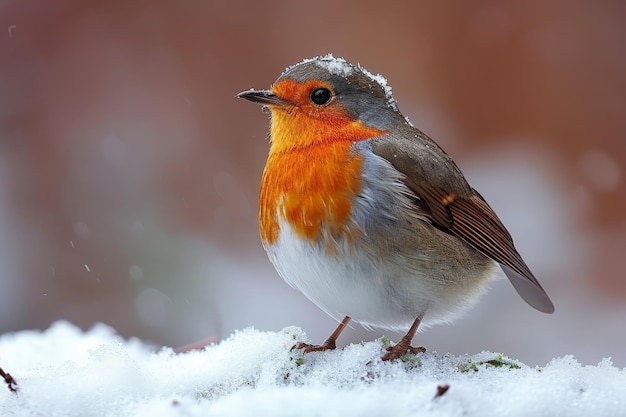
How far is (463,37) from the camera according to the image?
3443mm

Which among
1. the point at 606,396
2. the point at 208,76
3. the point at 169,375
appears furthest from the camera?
the point at 208,76

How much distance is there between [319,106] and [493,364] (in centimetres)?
87

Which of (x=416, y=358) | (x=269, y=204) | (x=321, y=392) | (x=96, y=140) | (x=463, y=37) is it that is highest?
(x=463, y=37)

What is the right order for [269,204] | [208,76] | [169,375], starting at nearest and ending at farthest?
[169,375]
[269,204]
[208,76]

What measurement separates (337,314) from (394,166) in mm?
451

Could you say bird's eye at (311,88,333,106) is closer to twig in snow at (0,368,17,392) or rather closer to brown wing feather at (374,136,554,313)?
brown wing feather at (374,136,554,313)

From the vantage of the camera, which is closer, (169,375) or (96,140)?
(169,375)

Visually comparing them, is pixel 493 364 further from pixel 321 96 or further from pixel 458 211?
pixel 321 96

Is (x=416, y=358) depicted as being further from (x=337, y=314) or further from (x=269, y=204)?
(x=269, y=204)

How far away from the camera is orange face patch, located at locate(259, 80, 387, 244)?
168 centimetres

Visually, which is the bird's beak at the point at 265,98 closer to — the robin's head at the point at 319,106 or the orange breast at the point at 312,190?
the robin's head at the point at 319,106

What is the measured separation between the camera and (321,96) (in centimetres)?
195

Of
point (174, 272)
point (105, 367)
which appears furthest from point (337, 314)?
point (174, 272)

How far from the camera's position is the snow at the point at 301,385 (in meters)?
1.18
